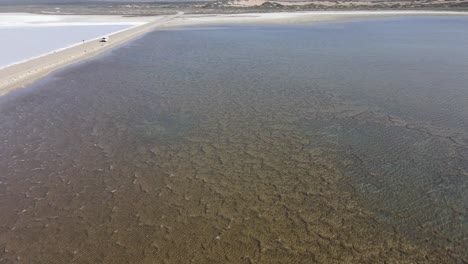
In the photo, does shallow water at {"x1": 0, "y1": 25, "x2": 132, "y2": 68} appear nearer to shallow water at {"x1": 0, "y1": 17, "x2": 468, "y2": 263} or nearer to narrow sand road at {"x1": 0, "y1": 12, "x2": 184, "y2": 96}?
narrow sand road at {"x1": 0, "y1": 12, "x2": 184, "y2": 96}

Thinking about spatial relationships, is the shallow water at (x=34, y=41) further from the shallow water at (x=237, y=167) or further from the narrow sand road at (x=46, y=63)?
the shallow water at (x=237, y=167)

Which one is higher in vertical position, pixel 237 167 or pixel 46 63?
pixel 46 63

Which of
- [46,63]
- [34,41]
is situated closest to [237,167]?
[46,63]

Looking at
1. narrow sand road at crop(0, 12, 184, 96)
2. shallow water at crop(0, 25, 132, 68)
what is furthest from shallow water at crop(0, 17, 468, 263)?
shallow water at crop(0, 25, 132, 68)

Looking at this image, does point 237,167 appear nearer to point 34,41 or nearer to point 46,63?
point 46,63

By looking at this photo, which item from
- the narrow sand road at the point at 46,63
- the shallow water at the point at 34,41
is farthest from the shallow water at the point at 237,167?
the shallow water at the point at 34,41
